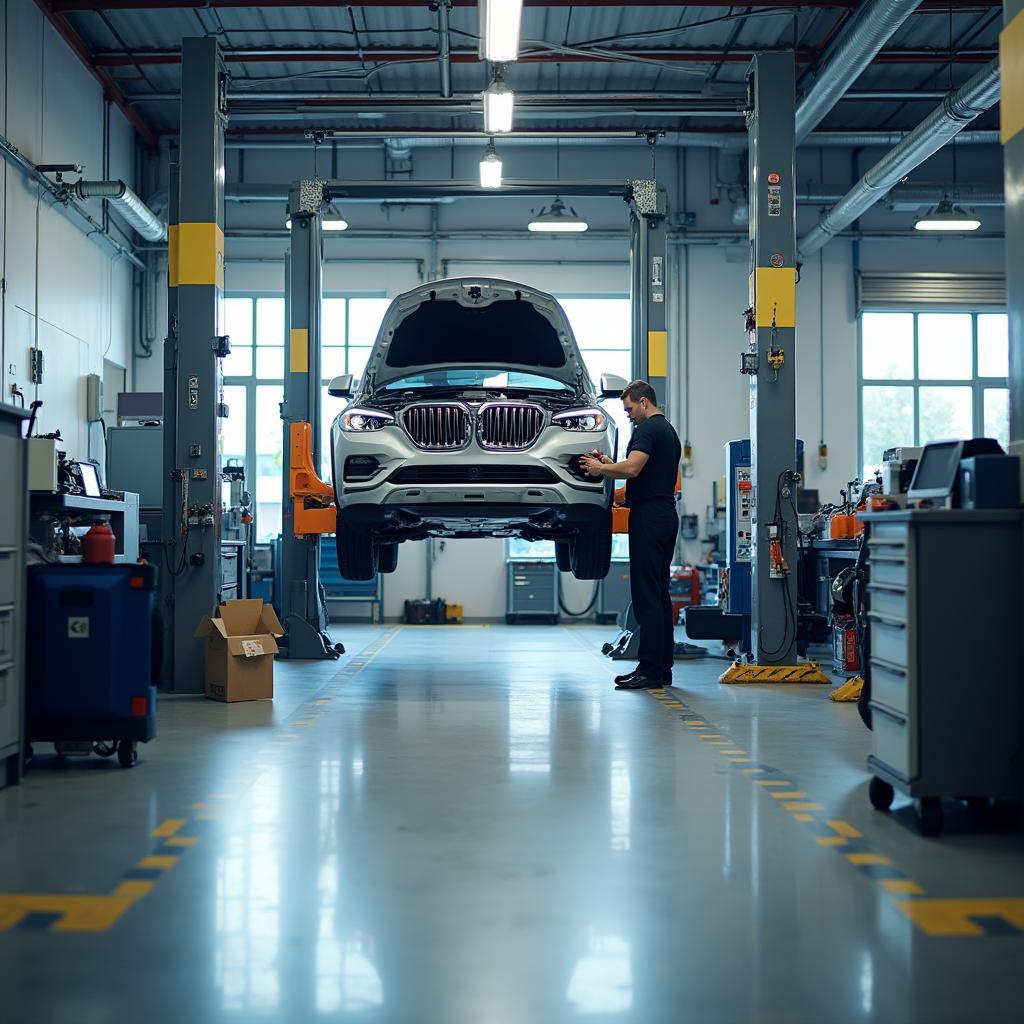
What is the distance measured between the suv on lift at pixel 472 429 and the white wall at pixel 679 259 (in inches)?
338

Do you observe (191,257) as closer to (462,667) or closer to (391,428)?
(391,428)

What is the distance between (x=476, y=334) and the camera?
7.76 metres

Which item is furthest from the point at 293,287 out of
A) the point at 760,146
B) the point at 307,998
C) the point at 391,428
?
the point at 307,998

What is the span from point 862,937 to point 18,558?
3.41m

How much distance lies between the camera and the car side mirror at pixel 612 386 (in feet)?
25.2

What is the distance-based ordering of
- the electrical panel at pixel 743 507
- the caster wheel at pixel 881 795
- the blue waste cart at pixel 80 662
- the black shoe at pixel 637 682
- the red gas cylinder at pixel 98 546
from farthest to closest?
the electrical panel at pixel 743 507
the black shoe at pixel 637 682
the red gas cylinder at pixel 98 546
the blue waste cart at pixel 80 662
the caster wheel at pixel 881 795

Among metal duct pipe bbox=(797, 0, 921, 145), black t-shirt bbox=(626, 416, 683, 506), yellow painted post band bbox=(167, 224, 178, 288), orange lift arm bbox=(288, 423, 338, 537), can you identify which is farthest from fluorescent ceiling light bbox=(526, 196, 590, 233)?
black t-shirt bbox=(626, 416, 683, 506)

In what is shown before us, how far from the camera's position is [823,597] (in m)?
10.1

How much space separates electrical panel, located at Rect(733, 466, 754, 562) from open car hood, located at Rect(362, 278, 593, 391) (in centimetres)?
260

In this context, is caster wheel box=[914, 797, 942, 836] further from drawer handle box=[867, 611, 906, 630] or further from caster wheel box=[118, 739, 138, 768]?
caster wheel box=[118, 739, 138, 768]

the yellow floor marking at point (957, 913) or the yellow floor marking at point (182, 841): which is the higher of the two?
the yellow floor marking at point (957, 913)

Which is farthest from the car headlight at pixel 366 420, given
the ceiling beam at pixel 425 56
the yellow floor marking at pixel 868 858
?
the ceiling beam at pixel 425 56

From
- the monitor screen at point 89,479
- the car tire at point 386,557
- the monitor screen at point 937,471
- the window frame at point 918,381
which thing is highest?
the window frame at point 918,381

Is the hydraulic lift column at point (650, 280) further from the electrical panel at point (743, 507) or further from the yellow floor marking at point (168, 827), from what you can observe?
the yellow floor marking at point (168, 827)
